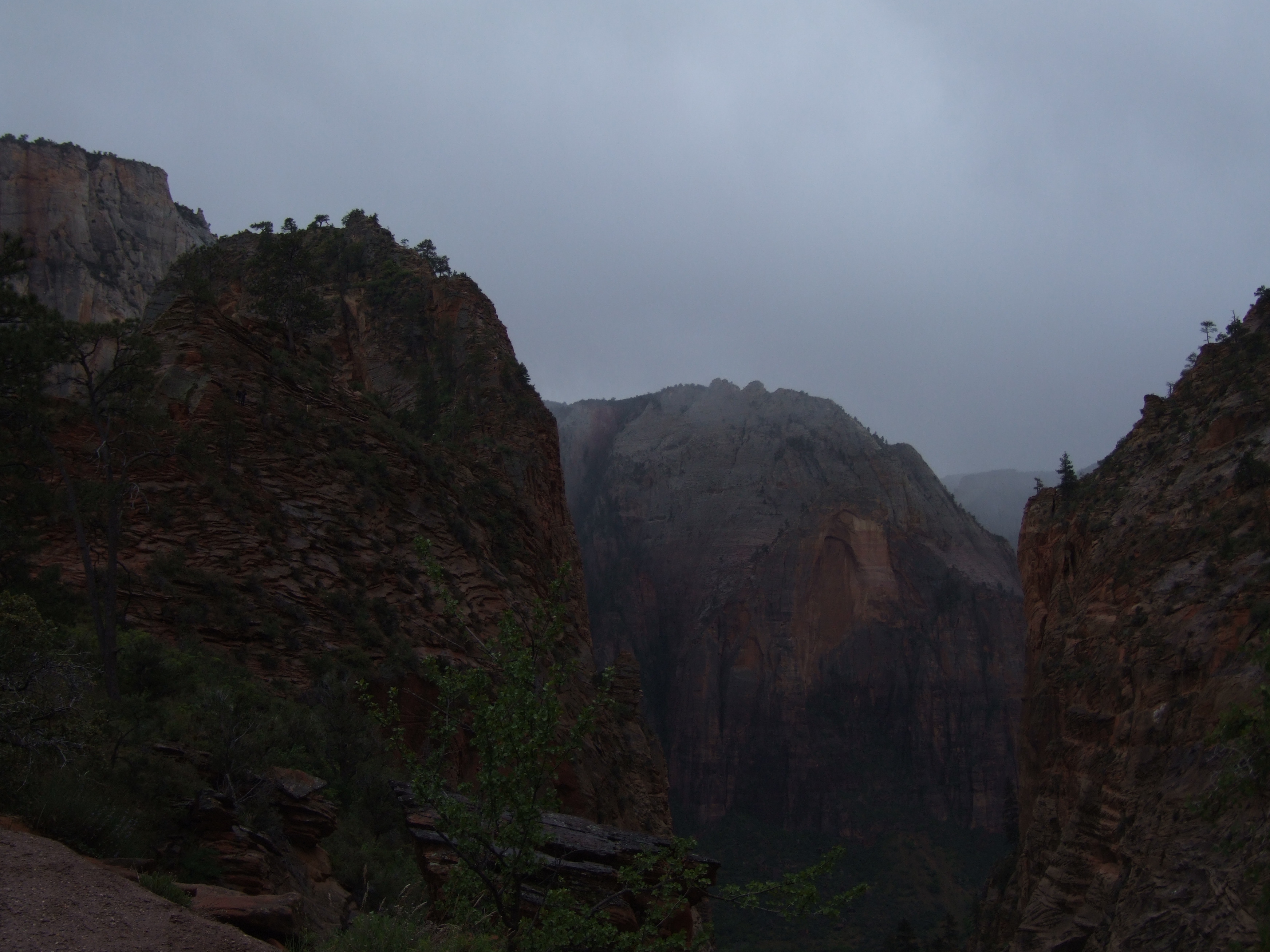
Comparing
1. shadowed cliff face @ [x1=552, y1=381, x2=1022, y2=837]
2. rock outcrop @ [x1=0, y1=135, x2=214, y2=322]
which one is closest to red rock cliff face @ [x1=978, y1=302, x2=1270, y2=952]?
shadowed cliff face @ [x1=552, y1=381, x2=1022, y2=837]

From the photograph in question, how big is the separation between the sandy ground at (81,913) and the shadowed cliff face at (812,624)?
87221 mm

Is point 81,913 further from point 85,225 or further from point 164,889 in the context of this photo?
point 85,225

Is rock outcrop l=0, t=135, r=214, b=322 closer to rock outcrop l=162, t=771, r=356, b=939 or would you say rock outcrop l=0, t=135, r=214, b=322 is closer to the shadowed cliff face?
rock outcrop l=162, t=771, r=356, b=939

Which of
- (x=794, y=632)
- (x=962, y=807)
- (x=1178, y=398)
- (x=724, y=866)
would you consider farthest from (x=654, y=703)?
(x=1178, y=398)

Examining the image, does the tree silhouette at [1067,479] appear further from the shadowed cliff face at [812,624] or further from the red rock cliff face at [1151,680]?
the shadowed cliff face at [812,624]

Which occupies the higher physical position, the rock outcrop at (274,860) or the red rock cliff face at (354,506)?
the red rock cliff face at (354,506)

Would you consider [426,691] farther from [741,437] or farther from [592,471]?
[592,471]

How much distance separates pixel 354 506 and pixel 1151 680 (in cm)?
2544

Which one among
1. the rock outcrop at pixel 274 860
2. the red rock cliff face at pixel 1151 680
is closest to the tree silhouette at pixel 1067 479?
the red rock cliff face at pixel 1151 680

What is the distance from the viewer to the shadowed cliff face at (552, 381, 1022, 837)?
93562 millimetres

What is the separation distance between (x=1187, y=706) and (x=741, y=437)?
98050 mm

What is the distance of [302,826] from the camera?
11.8 m

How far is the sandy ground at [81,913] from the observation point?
658 centimetres

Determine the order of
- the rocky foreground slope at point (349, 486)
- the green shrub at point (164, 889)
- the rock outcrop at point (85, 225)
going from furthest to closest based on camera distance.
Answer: the rock outcrop at point (85, 225), the rocky foreground slope at point (349, 486), the green shrub at point (164, 889)
